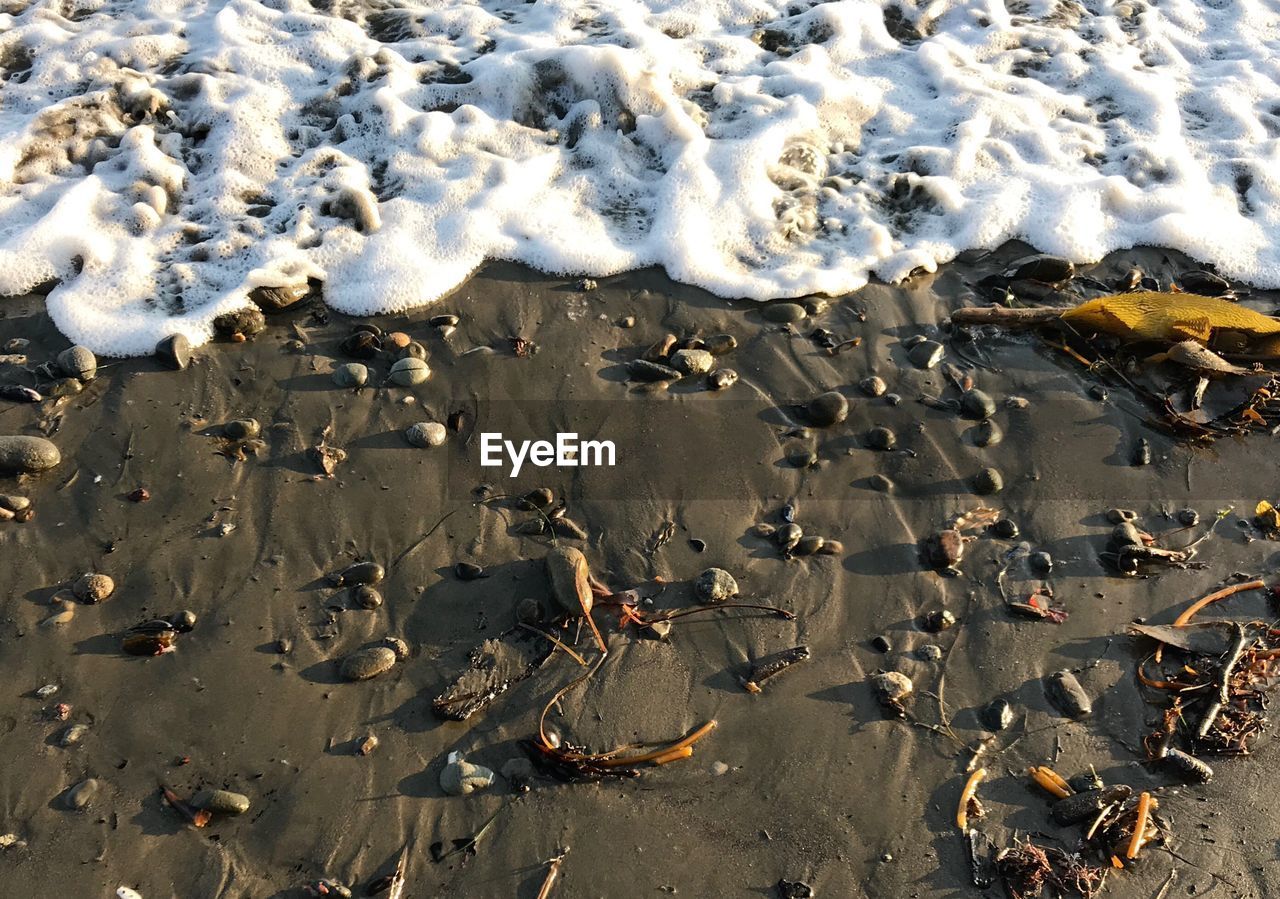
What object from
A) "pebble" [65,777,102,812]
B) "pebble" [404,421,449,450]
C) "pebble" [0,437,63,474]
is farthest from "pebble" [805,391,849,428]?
"pebble" [0,437,63,474]

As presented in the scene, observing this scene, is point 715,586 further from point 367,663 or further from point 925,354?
point 925,354

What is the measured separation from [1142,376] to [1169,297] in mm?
526

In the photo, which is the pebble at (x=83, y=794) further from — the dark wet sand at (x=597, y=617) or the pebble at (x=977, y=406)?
the pebble at (x=977, y=406)

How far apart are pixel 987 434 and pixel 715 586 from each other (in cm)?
153

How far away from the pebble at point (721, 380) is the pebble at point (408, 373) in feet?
4.30

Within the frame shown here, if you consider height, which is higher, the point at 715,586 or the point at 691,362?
the point at 691,362

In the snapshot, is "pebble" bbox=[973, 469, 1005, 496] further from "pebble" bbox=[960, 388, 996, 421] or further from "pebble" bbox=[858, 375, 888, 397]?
"pebble" bbox=[858, 375, 888, 397]

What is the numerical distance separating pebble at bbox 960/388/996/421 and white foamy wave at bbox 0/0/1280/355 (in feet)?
2.94

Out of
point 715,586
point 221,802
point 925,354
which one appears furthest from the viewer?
point 925,354

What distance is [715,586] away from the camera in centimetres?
321

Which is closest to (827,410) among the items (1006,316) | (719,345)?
(719,345)

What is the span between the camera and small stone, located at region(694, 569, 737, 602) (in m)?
3.21

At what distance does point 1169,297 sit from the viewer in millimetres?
4281

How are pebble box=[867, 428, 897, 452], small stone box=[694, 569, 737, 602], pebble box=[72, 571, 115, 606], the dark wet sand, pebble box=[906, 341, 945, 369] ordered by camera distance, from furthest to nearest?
pebble box=[906, 341, 945, 369] < pebble box=[867, 428, 897, 452] < small stone box=[694, 569, 737, 602] < pebble box=[72, 571, 115, 606] < the dark wet sand
